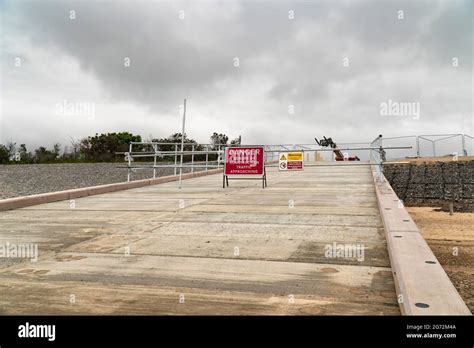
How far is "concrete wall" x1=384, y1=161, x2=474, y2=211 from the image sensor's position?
1785cm

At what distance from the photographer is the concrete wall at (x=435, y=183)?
703 inches

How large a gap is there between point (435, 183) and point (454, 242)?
15.4 metres

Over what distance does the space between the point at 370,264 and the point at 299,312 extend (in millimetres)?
1461

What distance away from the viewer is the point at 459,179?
73.0 feet

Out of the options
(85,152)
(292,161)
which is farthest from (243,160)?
(85,152)

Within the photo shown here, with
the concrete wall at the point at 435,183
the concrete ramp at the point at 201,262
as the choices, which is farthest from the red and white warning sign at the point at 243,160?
the concrete wall at the point at 435,183

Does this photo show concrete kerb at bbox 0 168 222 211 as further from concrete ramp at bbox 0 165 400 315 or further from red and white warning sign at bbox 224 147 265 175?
red and white warning sign at bbox 224 147 265 175

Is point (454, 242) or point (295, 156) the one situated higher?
point (295, 156)

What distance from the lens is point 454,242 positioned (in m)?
7.99

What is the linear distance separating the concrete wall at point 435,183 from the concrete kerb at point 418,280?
12024 mm

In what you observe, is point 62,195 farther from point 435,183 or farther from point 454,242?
point 435,183

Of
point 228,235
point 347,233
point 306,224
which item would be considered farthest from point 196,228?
point 347,233

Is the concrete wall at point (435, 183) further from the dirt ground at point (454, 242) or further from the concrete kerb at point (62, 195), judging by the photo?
the concrete kerb at point (62, 195)

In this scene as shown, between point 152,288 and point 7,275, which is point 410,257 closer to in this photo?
point 152,288
